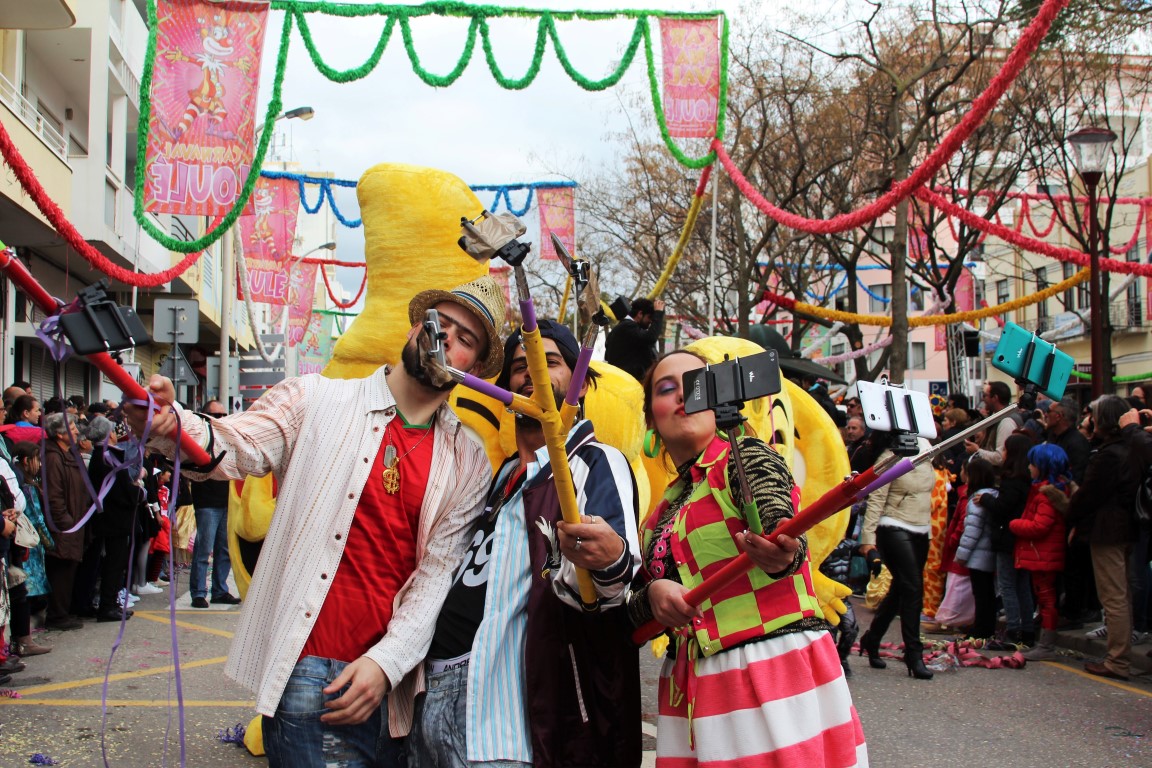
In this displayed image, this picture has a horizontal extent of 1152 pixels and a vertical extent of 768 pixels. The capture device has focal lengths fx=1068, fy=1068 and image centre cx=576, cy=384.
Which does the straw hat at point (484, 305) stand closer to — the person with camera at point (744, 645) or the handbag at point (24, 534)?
the person with camera at point (744, 645)

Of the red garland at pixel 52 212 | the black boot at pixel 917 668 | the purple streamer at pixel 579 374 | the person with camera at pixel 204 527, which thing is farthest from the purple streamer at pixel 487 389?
the person with camera at pixel 204 527

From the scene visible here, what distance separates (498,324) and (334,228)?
65.7m

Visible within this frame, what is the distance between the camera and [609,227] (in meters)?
25.9

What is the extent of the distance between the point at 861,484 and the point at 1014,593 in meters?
7.14

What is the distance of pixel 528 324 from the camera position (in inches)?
84.4

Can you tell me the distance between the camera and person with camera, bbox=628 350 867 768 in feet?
8.25

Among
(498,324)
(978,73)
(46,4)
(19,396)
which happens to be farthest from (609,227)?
(498,324)

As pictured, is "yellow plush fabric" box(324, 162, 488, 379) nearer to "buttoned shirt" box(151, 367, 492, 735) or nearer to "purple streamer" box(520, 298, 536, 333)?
"buttoned shirt" box(151, 367, 492, 735)

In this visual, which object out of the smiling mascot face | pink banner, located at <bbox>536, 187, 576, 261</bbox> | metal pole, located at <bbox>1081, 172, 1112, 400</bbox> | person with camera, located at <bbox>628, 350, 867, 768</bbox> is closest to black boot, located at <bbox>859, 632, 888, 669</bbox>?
the smiling mascot face

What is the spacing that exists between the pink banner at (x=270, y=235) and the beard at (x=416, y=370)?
13763mm

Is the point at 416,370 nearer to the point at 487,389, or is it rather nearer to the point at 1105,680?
the point at 487,389

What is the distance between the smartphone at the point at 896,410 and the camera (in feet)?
7.57

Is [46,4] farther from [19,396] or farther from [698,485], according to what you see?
[698,485]

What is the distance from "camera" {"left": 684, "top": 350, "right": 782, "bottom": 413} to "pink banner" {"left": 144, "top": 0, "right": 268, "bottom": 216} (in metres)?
7.62
